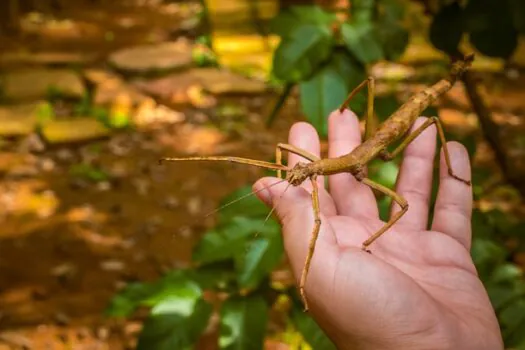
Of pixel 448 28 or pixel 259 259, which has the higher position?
pixel 448 28

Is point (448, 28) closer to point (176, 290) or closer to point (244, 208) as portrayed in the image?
point (244, 208)

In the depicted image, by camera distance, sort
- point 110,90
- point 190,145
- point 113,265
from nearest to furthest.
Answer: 1. point 113,265
2. point 190,145
3. point 110,90

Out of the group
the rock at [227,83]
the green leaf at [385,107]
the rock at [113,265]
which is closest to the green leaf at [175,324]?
the green leaf at [385,107]

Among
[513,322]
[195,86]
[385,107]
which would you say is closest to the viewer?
[513,322]

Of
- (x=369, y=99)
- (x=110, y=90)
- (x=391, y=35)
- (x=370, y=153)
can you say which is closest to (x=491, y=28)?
(x=391, y=35)

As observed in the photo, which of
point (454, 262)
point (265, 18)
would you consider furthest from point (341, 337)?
point (265, 18)

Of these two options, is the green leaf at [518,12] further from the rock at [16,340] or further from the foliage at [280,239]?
the rock at [16,340]
